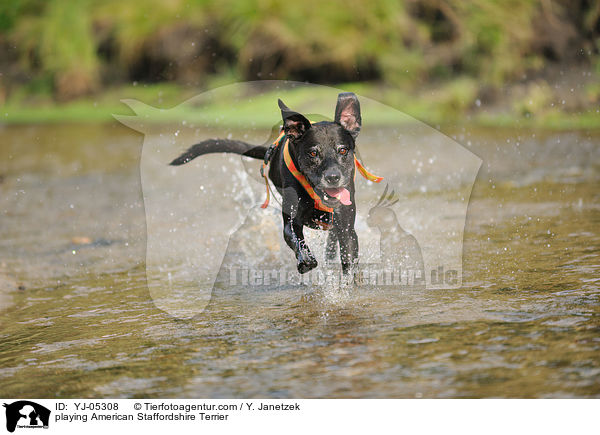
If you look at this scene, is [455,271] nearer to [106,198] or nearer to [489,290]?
[489,290]

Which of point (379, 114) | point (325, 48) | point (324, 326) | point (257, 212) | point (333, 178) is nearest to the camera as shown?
point (324, 326)

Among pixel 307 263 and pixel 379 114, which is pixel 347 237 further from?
pixel 379 114

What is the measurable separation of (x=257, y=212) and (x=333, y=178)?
210 cm

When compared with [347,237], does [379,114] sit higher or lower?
higher

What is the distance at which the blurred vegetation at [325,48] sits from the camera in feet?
44.4

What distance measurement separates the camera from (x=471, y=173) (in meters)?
8.55

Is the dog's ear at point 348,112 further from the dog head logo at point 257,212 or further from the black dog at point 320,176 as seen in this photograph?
the dog head logo at point 257,212

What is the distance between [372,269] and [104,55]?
585 inches

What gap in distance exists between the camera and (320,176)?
4.07 meters
